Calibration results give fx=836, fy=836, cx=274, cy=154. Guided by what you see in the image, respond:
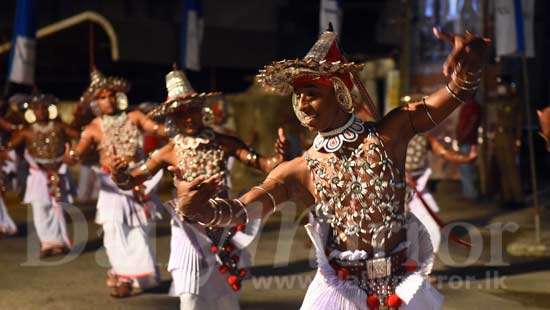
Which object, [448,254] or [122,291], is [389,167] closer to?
[122,291]

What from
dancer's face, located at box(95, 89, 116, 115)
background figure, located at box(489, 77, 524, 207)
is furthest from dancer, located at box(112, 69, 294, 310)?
background figure, located at box(489, 77, 524, 207)

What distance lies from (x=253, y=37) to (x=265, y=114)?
14.2 feet

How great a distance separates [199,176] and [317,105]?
2.45 meters

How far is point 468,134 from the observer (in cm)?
1352

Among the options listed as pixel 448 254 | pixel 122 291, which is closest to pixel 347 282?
pixel 122 291

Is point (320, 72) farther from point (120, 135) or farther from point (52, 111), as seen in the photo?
point (52, 111)

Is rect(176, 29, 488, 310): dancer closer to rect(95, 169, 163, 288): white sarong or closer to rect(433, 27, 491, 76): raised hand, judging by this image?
rect(433, 27, 491, 76): raised hand

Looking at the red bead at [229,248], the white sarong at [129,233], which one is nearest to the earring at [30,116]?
the white sarong at [129,233]

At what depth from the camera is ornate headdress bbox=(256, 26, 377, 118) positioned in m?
4.01

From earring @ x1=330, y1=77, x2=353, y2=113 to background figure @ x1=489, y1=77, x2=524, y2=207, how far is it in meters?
10.2

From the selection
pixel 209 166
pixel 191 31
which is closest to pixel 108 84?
pixel 209 166

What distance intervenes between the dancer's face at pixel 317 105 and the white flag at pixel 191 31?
36.6 ft

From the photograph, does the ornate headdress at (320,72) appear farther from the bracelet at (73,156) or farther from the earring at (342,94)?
the bracelet at (73,156)

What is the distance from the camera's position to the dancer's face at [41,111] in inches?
412
